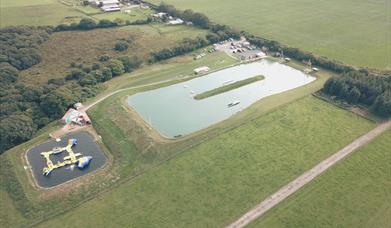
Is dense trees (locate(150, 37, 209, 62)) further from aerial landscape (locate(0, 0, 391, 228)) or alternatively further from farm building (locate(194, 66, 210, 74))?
farm building (locate(194, 66, 210, 74))

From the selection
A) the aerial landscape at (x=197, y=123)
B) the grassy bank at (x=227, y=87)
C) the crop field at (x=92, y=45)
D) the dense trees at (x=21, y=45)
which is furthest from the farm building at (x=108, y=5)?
the grassy bank at (x=227, y=87)

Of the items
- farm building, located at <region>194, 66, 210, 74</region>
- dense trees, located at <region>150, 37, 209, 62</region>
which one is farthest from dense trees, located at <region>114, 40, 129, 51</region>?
farm building, located at <region>194, 66, 210, 74</region>

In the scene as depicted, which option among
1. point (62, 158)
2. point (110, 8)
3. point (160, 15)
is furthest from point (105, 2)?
point (62, 158)

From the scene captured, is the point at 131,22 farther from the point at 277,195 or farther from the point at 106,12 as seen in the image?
the point at 277,195

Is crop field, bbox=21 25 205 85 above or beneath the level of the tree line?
beneath

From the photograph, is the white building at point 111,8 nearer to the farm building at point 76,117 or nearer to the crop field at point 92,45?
the crop field at point 92,45

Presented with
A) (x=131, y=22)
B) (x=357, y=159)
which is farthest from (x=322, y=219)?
(x=131, y=22)

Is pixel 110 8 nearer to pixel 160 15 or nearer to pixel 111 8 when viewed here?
pixel 111 8
